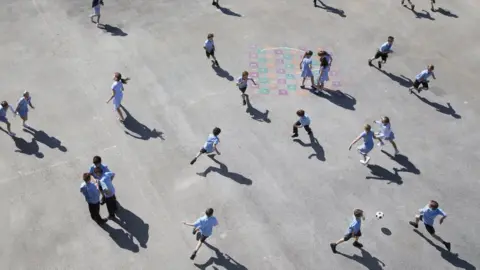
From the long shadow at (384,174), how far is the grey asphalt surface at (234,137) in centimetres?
4

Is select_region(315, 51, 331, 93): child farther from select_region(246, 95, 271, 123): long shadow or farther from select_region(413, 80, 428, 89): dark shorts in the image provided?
select_region(413, 80, 428, 89): dark shorts

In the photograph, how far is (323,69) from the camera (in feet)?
64.3

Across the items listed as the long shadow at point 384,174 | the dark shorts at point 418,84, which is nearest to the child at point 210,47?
the long shadow at point 384,174

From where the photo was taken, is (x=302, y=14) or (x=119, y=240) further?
(x=302, y=14)

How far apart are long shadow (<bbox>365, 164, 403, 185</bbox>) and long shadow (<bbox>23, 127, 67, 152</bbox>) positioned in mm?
10120

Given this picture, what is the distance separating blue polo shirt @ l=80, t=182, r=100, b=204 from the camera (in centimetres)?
1344

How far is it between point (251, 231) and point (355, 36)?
12.0m

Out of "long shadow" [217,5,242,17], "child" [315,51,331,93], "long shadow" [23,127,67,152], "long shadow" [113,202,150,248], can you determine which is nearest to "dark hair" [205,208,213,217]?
"long shadow" [113,202,150,248]

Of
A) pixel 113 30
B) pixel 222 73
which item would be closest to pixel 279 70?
pixel 222 73

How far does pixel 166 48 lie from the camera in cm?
2159

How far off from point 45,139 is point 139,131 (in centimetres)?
308

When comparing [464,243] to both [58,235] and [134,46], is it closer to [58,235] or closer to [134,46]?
[58,235]

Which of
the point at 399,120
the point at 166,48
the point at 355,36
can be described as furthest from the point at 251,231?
the point at 355,36

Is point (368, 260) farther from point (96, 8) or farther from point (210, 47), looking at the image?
point (96, 8)
